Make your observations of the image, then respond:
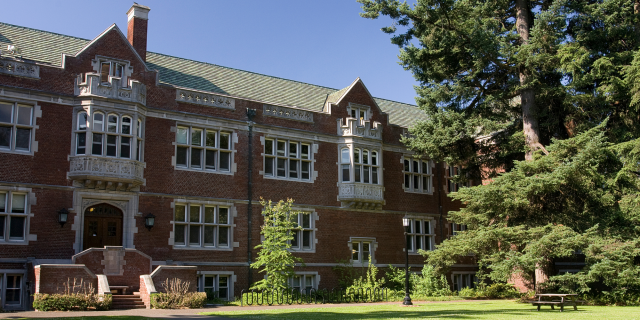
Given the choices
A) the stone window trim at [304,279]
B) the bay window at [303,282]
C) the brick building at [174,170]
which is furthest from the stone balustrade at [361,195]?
the bay window at [303,282]

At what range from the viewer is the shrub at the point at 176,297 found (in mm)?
17487

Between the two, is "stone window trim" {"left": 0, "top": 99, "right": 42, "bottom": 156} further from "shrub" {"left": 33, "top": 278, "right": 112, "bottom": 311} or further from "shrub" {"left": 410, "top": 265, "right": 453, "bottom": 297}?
"shrub" {"left": 410, "top": 265, "right": 453, "bottom": 297}

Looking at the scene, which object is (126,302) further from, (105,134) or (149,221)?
(105,134)

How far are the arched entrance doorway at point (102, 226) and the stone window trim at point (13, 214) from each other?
1.81m

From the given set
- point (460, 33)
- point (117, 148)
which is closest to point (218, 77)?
point (117, 148)

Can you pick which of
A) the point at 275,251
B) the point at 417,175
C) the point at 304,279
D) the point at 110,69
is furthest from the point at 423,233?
the point at 110,69

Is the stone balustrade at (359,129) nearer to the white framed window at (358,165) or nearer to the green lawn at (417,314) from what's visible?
the white framed window at (358,165)

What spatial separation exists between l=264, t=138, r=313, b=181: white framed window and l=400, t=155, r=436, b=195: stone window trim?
5.80 m

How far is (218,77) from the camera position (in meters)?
27.4

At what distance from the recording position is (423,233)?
98.0ft

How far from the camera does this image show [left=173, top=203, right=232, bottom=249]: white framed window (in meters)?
22.4

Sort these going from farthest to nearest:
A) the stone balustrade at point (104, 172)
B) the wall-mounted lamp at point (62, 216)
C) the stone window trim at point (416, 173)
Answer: the stone window trim at point (416, 173), the stone balustrade at point (104, 172), the wall-mounted lamp at point (62, 216)

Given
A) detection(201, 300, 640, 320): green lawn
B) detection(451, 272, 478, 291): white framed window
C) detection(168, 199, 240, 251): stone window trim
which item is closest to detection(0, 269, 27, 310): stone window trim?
detection(168, 199, 240, 251): stone window trim

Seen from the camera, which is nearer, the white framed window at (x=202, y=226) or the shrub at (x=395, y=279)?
the white framed window at (x=202, y=226)
